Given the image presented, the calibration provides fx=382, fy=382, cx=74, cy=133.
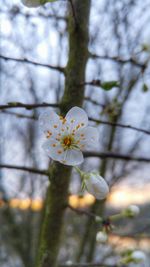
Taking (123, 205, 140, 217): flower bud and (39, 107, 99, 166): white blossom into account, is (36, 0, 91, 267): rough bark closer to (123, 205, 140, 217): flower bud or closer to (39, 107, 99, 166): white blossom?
(39, 107, 99, 166): white blossom

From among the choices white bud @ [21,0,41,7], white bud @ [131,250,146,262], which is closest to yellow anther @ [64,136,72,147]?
white bud @ [21,0,41,7]

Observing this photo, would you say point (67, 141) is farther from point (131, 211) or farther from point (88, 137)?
point (131, 211)

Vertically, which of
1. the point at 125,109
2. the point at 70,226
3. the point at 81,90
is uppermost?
the point at 81,90

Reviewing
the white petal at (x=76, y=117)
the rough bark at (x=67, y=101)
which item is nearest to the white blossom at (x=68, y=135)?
the white petal at (x=76, y=117)

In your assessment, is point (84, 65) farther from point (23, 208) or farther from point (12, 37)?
point (23, 208)

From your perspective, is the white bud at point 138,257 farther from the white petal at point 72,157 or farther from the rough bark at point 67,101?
the white petal at point 72,157

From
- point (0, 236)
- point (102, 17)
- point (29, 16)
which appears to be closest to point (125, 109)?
point (102, 17)

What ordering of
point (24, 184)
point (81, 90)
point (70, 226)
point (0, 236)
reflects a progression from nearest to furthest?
point (81, 90) < point (24, 184) < point (70, 226) < point (0, 236)
